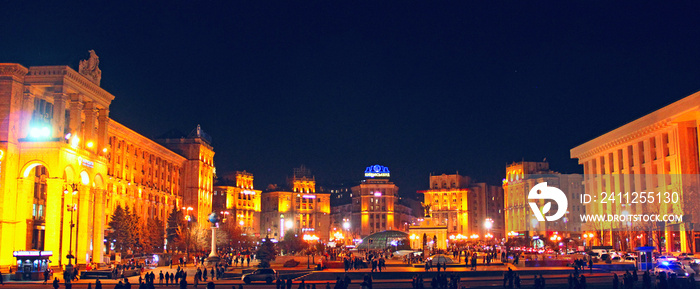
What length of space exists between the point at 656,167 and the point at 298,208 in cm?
12212

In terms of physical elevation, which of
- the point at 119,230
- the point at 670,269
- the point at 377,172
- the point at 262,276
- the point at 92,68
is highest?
the point at 377,172

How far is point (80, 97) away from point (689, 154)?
58326 mm

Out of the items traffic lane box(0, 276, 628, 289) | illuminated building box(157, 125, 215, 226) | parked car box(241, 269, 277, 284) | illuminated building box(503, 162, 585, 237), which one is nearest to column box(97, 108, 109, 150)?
traffic lane box(0, 276, 628, 289)

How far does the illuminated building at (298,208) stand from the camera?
18562 cm

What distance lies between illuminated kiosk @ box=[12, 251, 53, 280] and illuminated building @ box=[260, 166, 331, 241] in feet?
445

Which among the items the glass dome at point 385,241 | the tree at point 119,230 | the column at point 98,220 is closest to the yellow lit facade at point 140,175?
the tree at point 119,230

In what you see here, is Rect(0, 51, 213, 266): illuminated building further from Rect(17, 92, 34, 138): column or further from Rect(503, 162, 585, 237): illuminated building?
Rect(503, 162, 585, 237): illuminated building

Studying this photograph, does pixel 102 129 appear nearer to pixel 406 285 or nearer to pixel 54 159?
pixel 54 159

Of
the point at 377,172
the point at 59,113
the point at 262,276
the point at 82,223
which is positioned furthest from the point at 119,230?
the point at 377,172

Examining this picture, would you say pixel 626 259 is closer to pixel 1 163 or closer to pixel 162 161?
pixel 1 163

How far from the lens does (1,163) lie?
171ft

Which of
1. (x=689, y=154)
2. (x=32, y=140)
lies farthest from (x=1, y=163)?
(x=689, y=154)

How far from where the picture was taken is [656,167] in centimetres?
7581

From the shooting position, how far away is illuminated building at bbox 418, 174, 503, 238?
7505 inches
